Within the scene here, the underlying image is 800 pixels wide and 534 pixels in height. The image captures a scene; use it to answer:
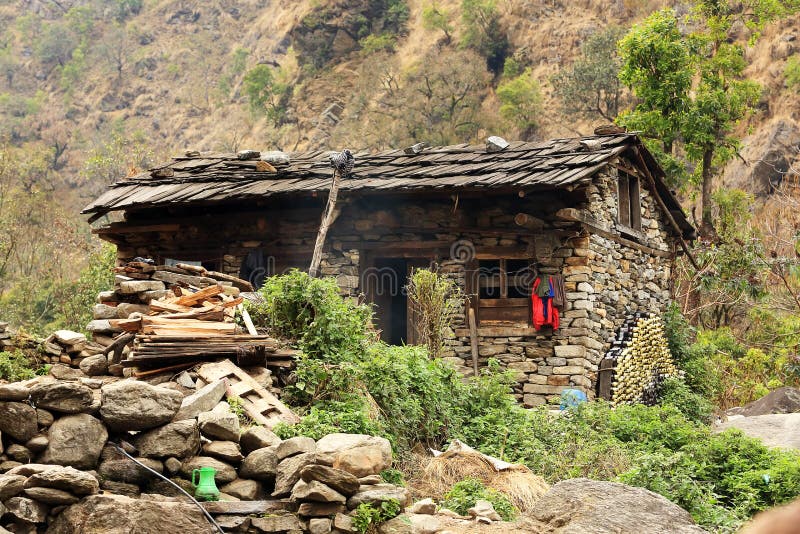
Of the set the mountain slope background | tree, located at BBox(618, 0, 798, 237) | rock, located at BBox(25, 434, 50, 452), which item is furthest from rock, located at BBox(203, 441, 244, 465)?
the mountain slope background

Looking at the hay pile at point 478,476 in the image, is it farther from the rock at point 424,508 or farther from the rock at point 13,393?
the rock at point 13,393

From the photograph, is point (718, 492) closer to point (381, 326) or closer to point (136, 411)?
point (136, 411)

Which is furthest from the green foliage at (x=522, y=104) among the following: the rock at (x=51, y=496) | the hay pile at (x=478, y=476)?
the rock at (x=51, y=496)

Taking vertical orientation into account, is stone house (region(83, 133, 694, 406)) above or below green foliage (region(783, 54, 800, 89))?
below

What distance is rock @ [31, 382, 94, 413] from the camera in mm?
5938

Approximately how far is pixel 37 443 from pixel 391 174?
347 inches

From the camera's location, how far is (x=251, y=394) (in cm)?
795

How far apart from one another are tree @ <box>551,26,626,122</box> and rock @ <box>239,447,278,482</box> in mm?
30307

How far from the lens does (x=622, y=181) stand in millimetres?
15234

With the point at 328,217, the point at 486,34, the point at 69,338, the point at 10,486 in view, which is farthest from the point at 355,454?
the point at 486,34

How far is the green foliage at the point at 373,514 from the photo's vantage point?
19.4ft

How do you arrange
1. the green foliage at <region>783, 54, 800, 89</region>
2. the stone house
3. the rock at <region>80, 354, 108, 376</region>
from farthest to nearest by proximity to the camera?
the green foliage at <region>783, 54, 800, 89</region> < the stone house < the rock at <region>80, 354, 108, 376</region>

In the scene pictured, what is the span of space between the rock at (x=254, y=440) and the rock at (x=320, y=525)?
2.86 ft

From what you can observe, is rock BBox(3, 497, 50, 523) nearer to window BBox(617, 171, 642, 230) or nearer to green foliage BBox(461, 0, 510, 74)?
window BBox(617, 171, 642, 230)
